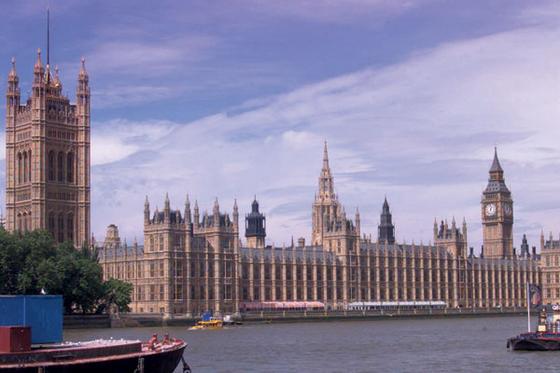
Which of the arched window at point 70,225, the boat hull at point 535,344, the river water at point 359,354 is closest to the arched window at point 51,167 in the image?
the arched window at point 70,225

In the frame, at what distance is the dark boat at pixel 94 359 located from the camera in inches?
2031

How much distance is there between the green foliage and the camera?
122125mm

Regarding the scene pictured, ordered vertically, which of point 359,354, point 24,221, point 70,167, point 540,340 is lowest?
point 359,354

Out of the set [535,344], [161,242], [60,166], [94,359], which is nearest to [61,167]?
[60,166]

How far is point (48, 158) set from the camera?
179750 mm

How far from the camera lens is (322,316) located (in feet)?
545

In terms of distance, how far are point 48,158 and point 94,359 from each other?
129686 mm

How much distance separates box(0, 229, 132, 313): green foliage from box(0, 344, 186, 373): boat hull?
6342 cm

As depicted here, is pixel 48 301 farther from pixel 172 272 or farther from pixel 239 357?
pixel 172 272

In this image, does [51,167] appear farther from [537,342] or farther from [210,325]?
[537,342]

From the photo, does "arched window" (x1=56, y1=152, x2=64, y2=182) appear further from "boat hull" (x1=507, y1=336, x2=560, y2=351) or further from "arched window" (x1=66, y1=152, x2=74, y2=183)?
"boat hull" (x1=507, y1=336, x2=560, y2=351)

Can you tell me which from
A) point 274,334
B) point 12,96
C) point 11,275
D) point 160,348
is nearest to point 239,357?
point 160,348

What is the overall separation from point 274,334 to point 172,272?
46605 millimetres

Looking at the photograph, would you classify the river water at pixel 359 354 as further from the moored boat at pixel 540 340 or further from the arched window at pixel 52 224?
the arched window at pixel 52 224
